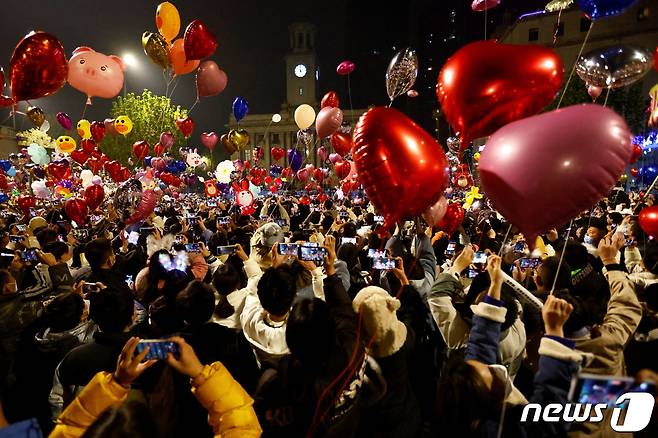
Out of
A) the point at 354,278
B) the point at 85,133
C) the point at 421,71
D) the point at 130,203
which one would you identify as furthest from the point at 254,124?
the point at 354,278

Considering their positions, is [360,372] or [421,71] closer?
[360,372]

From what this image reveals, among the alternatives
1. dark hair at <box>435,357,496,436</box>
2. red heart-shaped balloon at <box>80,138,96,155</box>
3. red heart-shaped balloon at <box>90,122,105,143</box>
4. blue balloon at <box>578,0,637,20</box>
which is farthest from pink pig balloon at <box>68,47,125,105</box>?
red heart-shaped balloon at <box>80,138,96,155</box>

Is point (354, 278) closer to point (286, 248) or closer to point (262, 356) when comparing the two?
point (286, 248)

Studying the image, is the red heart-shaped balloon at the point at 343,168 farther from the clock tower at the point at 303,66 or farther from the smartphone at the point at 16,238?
the clock tower at the point at 303,66

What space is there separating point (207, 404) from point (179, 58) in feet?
23.7

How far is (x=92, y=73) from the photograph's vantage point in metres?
5.97

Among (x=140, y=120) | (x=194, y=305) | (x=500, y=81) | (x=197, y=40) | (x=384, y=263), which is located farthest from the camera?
(x=140, y=120)

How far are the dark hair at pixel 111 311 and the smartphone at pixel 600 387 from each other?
6.76 feet

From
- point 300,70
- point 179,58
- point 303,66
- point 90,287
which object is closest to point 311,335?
point 90,287

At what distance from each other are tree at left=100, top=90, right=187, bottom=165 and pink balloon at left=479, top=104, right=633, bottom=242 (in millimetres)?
36110

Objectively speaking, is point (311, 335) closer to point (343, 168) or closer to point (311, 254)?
point (311, 254)

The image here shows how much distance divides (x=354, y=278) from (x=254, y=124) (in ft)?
200

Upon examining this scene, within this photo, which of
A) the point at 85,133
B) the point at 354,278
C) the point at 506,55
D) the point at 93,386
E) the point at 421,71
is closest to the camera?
the point at 93,386

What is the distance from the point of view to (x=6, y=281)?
3137 millimetres
